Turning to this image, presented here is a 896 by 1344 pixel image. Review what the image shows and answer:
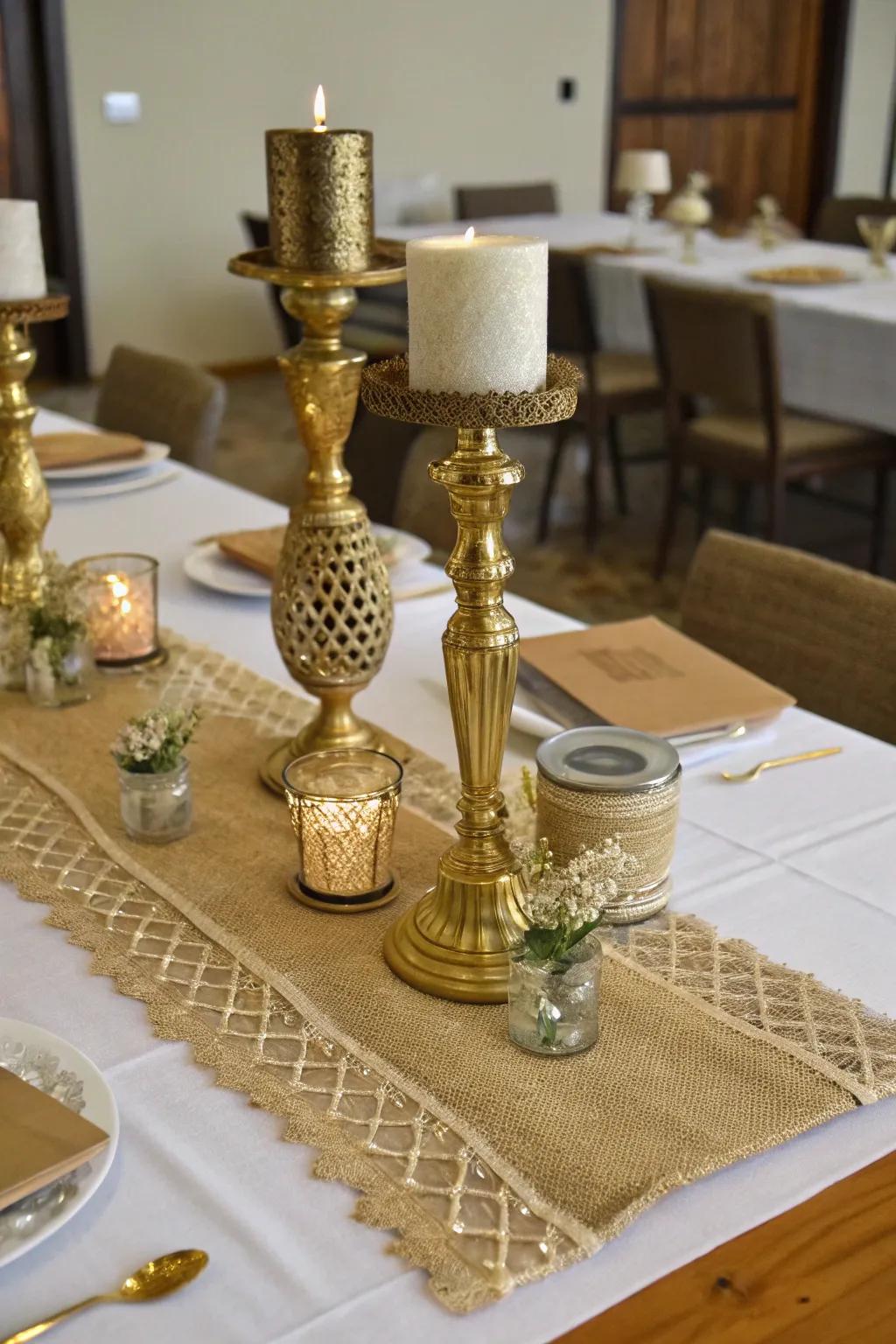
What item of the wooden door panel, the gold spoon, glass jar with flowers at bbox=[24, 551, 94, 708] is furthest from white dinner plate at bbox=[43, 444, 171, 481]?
the wooden door panel

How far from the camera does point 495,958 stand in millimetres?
926

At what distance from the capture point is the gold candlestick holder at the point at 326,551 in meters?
1.16

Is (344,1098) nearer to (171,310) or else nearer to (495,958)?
(495,958)

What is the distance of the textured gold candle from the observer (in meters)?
1.08

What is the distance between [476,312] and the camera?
0.81 meters

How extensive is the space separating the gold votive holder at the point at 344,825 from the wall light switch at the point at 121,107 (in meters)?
5.42

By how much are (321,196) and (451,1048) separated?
24.3 inches

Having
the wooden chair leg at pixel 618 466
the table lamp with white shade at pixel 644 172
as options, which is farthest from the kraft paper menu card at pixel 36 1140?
the table lamp with white shade at pixel 644 172

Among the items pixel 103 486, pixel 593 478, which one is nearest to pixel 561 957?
pixel 103 486

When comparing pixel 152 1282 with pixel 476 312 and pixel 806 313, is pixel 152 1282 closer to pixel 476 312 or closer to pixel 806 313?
pixel 476 312

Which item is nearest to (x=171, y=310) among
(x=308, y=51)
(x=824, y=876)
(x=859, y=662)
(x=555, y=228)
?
(x=308, y=51)

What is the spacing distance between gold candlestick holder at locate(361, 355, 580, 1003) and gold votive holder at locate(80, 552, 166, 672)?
1.95 ft

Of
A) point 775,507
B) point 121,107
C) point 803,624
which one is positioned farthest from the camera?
point 121,107

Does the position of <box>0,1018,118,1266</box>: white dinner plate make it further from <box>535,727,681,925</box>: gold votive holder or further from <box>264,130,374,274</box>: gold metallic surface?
<box>264,130,374,274</box>: gold metallic surface
